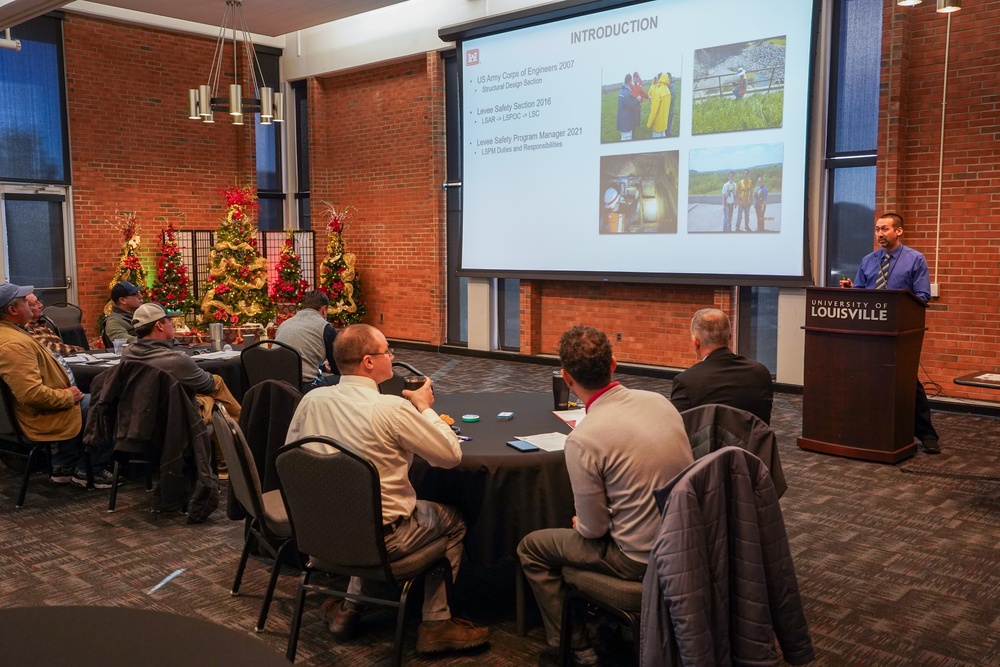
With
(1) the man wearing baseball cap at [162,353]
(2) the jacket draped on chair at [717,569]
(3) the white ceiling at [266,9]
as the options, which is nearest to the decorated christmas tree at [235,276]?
(3) the white ceiling at [266,9]

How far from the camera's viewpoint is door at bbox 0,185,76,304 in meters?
10.2

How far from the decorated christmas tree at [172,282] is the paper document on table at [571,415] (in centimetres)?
845

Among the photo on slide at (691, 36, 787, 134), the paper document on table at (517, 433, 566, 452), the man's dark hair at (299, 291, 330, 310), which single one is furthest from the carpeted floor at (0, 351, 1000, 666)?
the photo on slide at (691, 36, 787, 134)

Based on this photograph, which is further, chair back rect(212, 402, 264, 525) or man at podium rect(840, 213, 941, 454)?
man at podium rect(840, 213, 941, 454)

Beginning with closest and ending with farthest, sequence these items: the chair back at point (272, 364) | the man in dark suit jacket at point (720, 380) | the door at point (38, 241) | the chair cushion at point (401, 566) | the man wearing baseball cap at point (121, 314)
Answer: the chair cushion at point (401, 566), the man in dark suit jacket at point (720, 380), the chair back at point (272, 364), the man wearing baseball cap at point (121, 314), the door at point (38, 241)

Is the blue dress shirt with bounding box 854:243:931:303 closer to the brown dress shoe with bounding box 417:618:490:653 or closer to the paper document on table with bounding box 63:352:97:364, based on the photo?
the brown dress shoe with bounding box 417:618:490:653

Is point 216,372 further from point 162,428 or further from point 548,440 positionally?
point 548,440

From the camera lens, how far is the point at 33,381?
4621mm

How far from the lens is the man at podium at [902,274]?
582cm

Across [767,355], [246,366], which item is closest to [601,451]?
[246,366]

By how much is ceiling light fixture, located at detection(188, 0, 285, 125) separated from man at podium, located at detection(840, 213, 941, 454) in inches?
219

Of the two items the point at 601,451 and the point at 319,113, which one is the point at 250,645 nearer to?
the point at 601,451

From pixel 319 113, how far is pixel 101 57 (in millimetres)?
2960

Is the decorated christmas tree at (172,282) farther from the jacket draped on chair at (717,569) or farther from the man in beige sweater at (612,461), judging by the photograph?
the jacket draped on chair at (717,569)
